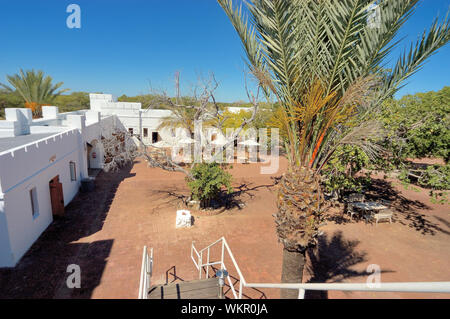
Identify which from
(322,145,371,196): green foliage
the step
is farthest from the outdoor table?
the step

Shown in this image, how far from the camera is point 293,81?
14.7 ft

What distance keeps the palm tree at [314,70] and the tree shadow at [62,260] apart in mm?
5536

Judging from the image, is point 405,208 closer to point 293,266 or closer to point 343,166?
point 343,166

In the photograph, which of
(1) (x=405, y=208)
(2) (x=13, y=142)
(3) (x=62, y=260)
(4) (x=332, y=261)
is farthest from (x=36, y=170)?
(1) (x=405, y=208)

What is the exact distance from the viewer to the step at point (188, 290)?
5.52 metres

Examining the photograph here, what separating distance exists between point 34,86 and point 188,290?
81.9 ft

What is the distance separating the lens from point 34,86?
22.4 metres

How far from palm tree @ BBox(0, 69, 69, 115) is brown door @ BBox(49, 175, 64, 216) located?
14.8 metres

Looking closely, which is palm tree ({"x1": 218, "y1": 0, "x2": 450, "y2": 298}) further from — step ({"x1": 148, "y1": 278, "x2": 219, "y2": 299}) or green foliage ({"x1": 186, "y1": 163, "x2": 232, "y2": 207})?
green foliage ({"x1": 186, "y1": 163, "x2": 232, "y2": 207})

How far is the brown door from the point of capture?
32.8ft

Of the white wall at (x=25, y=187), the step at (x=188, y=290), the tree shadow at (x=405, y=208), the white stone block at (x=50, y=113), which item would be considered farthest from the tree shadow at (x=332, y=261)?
the white stone block at (x=50, y=113)
